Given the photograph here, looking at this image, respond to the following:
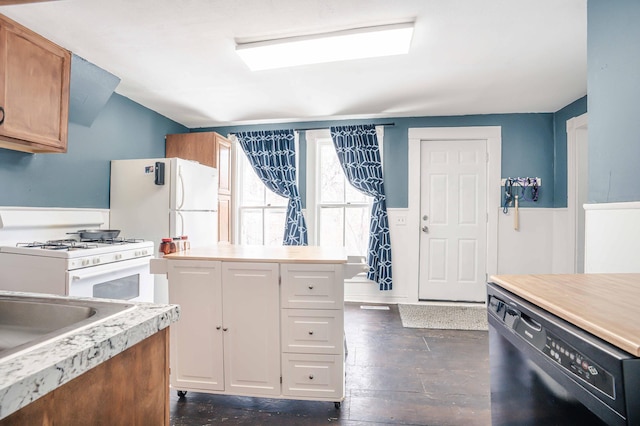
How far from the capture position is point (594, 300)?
0.79 meters

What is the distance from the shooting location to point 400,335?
2896 millimetres

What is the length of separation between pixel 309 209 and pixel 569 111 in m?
3.18

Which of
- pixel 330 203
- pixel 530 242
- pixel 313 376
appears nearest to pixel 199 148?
pixel 330 203

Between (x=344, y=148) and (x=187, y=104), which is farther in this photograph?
(x=344, y=148)

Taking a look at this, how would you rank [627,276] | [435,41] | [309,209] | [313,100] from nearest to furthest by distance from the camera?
[627,276], [435,41], [313,100], [309,209]

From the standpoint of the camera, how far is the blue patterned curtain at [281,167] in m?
4.09

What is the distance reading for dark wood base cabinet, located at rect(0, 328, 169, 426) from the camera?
1.60 ft

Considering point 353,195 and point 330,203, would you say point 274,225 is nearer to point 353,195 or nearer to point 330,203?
point 330,203

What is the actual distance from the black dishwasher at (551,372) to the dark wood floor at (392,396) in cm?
89

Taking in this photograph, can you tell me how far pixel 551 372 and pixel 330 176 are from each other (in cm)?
358

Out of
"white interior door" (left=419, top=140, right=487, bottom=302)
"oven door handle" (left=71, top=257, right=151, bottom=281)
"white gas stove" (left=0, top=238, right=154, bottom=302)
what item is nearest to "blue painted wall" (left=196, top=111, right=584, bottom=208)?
"white interior door" (left=419, top=140, right=487, bottom=302)

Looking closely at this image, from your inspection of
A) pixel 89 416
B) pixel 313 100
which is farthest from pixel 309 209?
pixel 89 416

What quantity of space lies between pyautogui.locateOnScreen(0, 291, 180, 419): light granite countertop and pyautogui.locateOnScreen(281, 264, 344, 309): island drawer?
3.49 ft

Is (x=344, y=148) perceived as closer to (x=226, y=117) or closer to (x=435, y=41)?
(x=226, y=117)
